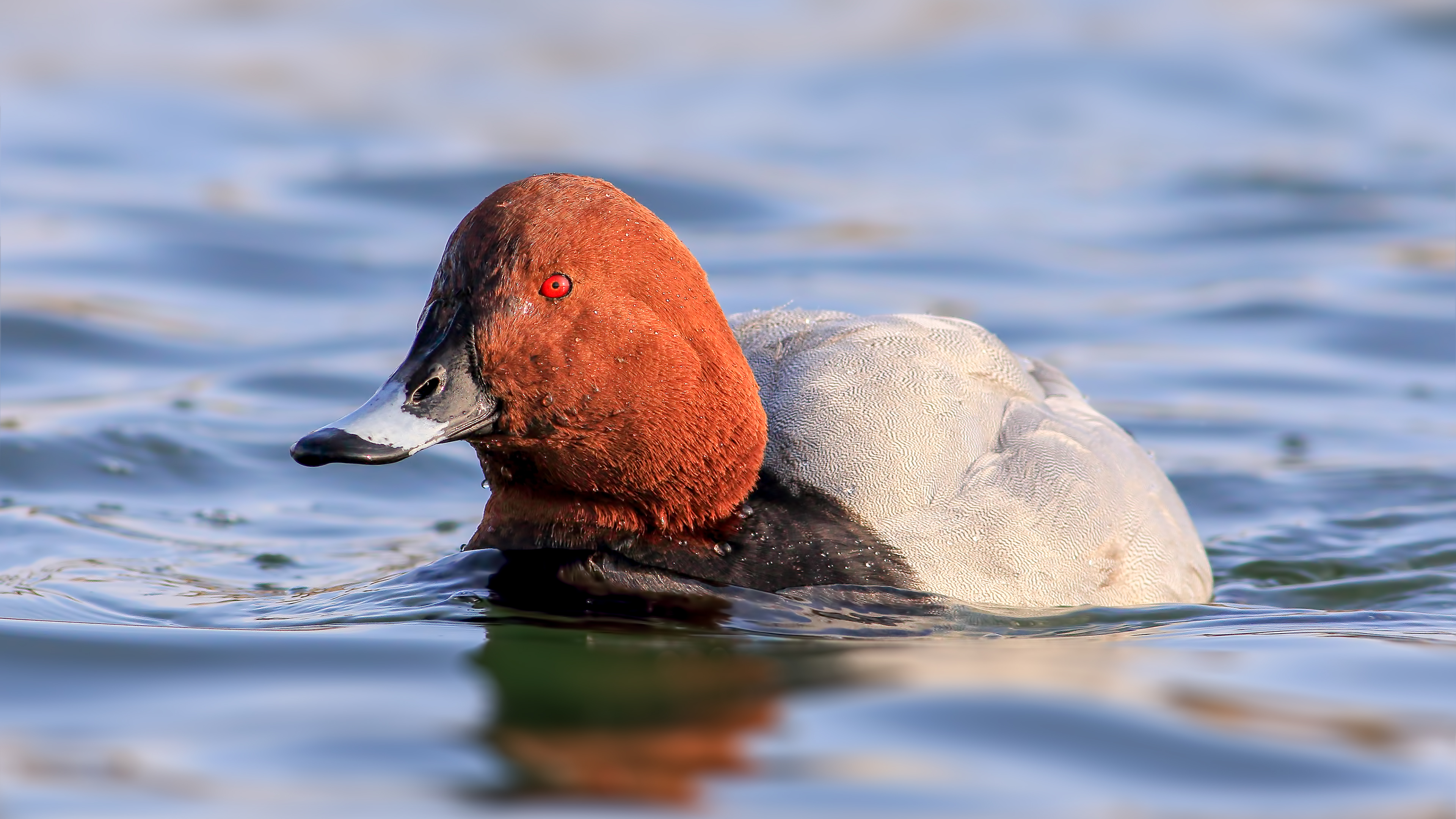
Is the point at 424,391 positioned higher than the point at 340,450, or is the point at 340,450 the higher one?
the point at 424,391

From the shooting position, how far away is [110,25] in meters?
15.2

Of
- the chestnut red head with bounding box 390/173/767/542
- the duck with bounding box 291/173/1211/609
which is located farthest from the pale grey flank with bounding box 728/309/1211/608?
the chestnut red head with bounding box 390/173/767/542

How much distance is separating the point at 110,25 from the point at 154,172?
3529 millimetres

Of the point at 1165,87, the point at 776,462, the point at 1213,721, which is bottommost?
the point at 1213,721

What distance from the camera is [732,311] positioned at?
9.73 m

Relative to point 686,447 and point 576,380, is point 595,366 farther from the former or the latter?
point 686,447

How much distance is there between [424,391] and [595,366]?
1.53ft

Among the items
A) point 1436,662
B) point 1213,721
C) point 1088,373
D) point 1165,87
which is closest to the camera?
point 1213,721

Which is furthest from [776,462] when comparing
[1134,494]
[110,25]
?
[110,25]

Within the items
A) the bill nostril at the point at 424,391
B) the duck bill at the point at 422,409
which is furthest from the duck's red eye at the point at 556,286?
the bill nostril at the point at 424,391

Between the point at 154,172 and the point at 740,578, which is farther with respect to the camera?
the point at 154,172

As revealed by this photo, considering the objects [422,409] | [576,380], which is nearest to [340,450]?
[422,409]

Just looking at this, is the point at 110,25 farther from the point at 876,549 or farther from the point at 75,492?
the point at 876,549

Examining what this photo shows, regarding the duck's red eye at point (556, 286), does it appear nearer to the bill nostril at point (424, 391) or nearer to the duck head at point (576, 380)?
the duck head at point (576, 380)
